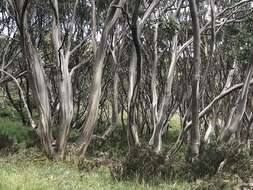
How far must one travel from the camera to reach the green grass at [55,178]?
7.39 meters

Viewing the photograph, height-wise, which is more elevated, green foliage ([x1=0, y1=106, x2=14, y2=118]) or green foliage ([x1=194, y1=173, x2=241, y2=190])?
green foliage ([x1=0, y1=106, x2=14, y2=118])

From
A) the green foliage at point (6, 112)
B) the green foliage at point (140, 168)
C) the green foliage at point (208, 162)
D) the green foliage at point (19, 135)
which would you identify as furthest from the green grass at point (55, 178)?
the green foliage at point (6, 112)

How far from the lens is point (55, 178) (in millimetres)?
8773

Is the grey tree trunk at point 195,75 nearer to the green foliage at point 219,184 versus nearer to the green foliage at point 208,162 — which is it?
the green foliage at point 208,162

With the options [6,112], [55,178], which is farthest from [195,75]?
[6,112]

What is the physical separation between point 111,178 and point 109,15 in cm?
414

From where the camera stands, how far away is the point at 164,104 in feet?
40.5

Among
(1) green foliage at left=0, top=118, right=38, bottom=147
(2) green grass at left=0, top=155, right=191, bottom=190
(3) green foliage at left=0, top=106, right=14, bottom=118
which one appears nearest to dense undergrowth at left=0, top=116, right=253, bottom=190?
(2) green grass at left=0, top=155, right=191, bottom=190

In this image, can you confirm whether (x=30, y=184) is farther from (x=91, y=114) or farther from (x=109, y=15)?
(x=109, y=15)

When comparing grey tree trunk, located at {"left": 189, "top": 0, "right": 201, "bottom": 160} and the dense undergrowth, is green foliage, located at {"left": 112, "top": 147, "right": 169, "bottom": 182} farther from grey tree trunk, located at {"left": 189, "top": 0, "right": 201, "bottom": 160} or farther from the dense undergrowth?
grey tree trunk, located at {"left": 189, "top": 0, "right": 201, "bottom": 160}

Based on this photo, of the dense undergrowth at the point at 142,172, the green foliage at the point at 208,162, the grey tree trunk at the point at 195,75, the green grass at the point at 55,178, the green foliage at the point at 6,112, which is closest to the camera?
the green grass at the point at 55,178

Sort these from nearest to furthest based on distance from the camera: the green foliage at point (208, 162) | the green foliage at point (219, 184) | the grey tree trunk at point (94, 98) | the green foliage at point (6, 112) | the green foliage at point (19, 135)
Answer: the green foliage at point (219, 184) → the green foliage at point (208, 162) → the grey tree trunk at point (94, 98) → the green foliage at point (19, 135) → the green foliage at point (6, 112)

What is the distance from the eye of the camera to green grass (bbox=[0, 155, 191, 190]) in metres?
7.39

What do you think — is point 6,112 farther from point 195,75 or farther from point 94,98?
point 195,75
